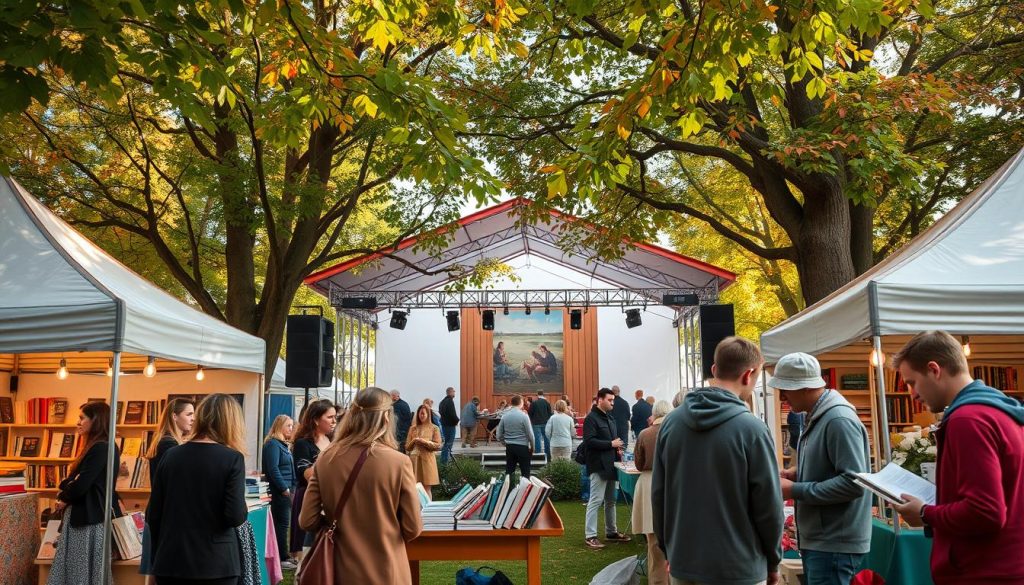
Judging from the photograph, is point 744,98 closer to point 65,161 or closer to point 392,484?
point 392,484

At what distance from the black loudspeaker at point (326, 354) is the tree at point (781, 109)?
3.59 m

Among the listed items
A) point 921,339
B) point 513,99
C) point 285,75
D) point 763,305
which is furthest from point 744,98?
point 763,305

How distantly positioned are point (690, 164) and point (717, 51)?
1289 cm

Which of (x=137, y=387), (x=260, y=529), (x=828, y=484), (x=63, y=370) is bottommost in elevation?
(x=260, y=529)

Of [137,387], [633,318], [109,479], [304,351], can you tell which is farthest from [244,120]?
[633,318]

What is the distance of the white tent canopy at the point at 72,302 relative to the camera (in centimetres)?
530

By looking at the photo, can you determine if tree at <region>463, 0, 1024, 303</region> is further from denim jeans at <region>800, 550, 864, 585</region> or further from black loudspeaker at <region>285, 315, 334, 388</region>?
black loudspeaker at <region>285, 315, 334, 388</region>

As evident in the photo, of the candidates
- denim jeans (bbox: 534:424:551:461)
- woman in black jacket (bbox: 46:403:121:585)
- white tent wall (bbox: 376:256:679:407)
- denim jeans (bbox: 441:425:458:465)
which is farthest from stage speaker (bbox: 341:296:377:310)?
woman in black jacket (bbox: 46:403:121:585)

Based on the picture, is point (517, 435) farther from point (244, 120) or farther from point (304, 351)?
point (244, 120)

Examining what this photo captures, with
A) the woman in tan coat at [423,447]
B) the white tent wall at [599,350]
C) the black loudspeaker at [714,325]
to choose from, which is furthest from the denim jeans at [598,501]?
the white tent wall at [599,350]

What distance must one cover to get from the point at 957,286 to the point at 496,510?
9.93 ft

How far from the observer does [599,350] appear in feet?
84.8

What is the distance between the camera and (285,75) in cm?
598

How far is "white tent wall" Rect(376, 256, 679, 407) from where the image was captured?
25.1 metres
